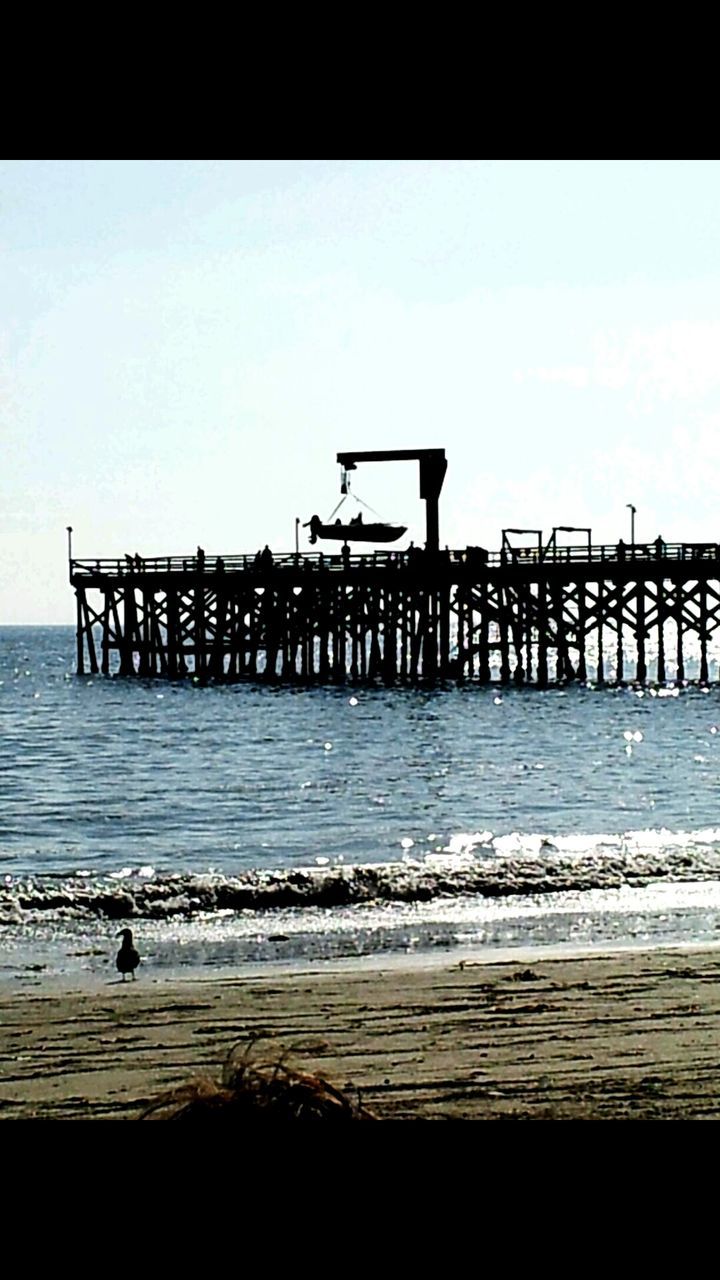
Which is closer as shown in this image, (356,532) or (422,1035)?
(422,1035)

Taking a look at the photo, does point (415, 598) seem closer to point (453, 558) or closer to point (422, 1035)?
point (453, 558)

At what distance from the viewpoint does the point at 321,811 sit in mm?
22312

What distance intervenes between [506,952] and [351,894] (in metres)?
3.49

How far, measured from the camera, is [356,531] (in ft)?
135

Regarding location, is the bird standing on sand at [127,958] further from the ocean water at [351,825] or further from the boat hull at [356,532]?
the boat hull at [356,532]

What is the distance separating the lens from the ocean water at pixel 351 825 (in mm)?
12031

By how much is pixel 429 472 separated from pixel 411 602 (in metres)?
3.14

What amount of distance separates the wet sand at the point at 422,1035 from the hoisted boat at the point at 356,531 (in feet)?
100

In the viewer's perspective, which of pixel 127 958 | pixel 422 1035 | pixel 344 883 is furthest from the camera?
pixel 344 883

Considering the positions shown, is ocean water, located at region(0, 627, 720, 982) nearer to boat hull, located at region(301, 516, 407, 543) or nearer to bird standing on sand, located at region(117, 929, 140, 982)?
bird standing on sand, located at region(117, 929, 140, 982)

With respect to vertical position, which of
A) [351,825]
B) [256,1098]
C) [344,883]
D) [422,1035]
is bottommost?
[351,825]

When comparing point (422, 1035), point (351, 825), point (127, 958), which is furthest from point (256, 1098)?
point (351, 825)

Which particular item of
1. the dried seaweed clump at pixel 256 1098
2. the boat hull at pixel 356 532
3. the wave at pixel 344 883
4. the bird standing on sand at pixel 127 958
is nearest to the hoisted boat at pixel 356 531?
the boat hull at pixel 356 532
